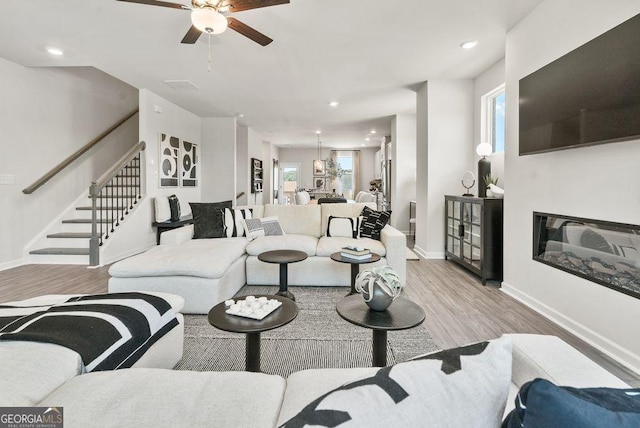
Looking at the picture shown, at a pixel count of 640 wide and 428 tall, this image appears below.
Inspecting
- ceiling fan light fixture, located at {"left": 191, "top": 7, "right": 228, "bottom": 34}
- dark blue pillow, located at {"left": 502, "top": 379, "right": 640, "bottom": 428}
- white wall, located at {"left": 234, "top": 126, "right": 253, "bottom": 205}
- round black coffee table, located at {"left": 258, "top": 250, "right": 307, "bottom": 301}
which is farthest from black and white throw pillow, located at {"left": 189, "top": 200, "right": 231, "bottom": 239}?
white wall, located at {"left": 234, "top": 126, "right": 253, "bottom": 205}

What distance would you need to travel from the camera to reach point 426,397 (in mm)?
552

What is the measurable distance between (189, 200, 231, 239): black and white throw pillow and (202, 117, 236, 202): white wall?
343 cm

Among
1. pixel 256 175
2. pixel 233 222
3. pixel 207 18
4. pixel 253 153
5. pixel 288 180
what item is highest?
pixel 253 153

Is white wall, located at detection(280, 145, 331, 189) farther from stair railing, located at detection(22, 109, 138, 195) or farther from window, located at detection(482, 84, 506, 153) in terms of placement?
window, located at detection(482, 84, 506, 153)

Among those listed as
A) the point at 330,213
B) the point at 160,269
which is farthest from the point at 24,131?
the point at 330,213

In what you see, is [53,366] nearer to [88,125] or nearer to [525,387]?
[525,387]

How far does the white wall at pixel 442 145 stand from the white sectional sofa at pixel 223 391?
417 cm

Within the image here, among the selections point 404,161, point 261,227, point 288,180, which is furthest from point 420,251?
point 288,180

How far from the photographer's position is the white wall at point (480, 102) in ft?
13.7

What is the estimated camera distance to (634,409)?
1.58 ft

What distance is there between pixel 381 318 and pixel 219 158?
664 cm

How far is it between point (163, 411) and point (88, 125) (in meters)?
6.26

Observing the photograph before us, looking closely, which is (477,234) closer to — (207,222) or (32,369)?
(207,222)

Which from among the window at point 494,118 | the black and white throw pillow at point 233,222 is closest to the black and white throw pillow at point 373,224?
the black and white throw pillow at point 233,222
